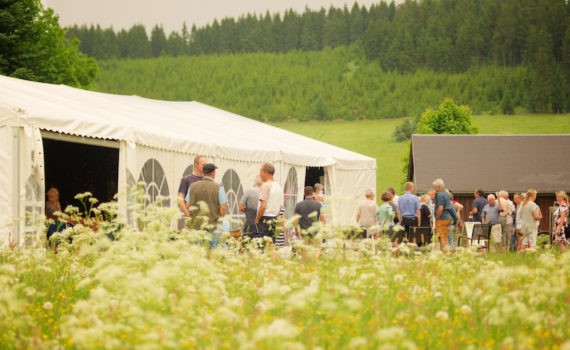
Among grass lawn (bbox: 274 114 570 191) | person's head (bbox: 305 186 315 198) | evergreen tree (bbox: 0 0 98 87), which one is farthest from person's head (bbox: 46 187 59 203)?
grass lawn (bbox: 274 114 570 191)

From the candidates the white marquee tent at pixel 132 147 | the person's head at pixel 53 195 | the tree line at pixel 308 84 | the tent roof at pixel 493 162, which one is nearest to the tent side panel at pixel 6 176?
the white marquee tent at pixel 132 147

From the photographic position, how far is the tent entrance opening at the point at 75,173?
16344 millimetres

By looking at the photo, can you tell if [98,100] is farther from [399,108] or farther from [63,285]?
[399,108]

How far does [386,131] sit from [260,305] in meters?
94.4

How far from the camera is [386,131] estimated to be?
9869cm

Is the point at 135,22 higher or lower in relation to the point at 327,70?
higher

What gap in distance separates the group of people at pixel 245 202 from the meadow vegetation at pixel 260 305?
6.68 feet

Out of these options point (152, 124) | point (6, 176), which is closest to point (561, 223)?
point (152, 124)

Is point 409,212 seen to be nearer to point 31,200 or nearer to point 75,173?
point 75,173

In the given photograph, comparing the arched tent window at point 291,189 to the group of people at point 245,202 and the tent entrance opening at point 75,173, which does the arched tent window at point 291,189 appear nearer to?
the tent entrance opening at point 75,173

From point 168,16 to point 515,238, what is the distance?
14836 cm

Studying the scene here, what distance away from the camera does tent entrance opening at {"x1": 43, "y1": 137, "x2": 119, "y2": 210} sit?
16344mm

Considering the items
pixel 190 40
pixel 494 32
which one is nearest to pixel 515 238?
pixel 494 32

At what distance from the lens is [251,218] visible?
40.2 ft
